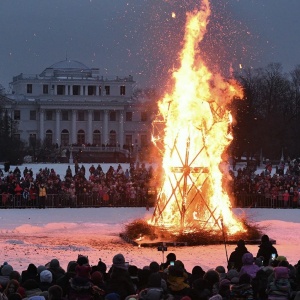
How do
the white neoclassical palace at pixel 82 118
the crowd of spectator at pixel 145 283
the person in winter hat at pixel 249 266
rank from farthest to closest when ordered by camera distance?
the white neoclassical palace at pixel 82 118 < the person in winter hat at pixel 249 266 < the crowd of spectator at pixel 145 283

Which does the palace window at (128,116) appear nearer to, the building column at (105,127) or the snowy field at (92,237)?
the building column at (105,127)

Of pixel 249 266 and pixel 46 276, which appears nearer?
pixel 46 276

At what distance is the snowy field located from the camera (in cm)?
2209

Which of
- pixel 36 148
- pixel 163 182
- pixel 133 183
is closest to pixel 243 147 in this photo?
pixel 36 148

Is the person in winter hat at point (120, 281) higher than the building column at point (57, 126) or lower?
lower

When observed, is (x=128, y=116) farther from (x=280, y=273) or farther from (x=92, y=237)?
(x=280, y=273)

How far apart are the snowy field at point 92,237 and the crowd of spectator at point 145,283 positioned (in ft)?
20.4

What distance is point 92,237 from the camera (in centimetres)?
2692

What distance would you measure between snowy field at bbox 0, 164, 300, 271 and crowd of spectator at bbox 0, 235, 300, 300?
6224 millimetres

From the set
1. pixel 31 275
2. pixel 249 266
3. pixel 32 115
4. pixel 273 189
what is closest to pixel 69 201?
pixel 273 189

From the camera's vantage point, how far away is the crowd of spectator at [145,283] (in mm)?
12312

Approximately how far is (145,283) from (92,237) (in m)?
13.2

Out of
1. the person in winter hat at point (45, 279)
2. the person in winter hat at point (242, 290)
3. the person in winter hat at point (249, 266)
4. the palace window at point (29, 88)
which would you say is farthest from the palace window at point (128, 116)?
the person in winter hat at point (242, 290)

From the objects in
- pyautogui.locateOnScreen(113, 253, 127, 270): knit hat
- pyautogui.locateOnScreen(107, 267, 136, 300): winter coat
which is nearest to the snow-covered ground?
pyautogui.locateOnScreen(113, 253, 127, 270): knit hat
